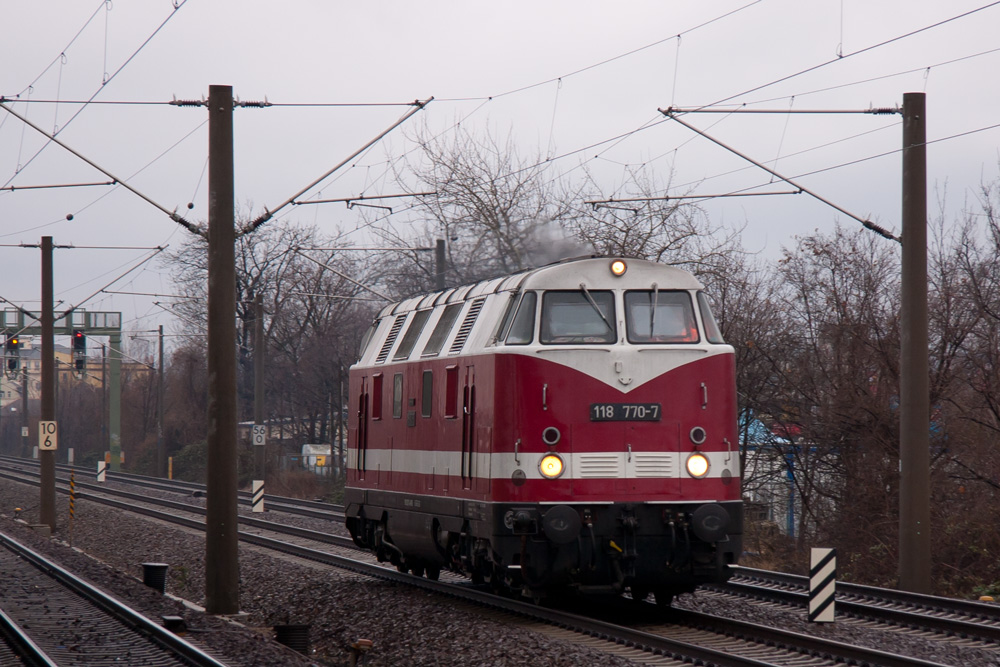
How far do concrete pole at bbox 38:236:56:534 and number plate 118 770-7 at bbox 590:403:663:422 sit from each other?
22.3 m

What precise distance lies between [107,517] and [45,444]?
8.83ft

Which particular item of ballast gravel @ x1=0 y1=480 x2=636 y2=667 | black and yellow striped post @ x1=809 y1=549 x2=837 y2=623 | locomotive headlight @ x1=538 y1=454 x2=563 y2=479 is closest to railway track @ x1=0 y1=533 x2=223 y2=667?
ballast gravel @ x1=0 y1=480 x2=636 y2=667

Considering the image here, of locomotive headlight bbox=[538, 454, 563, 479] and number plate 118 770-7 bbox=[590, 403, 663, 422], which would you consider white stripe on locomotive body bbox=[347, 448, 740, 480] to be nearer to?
locomotive headlight bbox=[538, 454, 563, 479]

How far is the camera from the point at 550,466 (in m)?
12.0

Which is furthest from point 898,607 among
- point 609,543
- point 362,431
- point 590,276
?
point 362,431

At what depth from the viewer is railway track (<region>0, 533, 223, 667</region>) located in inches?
463

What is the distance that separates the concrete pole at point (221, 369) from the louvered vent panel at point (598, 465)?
17.1ft

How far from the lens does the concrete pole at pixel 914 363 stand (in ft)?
50.8

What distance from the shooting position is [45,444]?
3130 cm

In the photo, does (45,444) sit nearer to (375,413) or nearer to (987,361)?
(375,413)

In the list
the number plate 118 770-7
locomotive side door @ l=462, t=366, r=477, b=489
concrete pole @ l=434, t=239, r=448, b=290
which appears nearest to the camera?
the number plate 118 770-7

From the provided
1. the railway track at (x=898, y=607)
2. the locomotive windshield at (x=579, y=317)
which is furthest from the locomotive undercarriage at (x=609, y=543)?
the railway track at (x=898, y=607)

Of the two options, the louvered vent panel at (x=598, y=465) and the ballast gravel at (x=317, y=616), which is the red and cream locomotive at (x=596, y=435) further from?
the ballast gravel at (x=317, y=616)

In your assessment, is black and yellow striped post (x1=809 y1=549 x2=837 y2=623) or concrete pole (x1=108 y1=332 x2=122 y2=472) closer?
black and yellow striped post (x1=809 y1=549 x2=837 y2=623)
